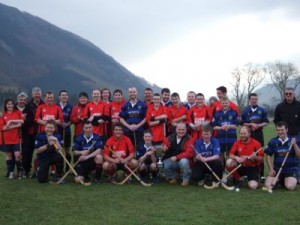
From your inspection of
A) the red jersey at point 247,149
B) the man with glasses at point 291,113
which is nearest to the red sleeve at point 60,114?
the red jersey at point 247,149

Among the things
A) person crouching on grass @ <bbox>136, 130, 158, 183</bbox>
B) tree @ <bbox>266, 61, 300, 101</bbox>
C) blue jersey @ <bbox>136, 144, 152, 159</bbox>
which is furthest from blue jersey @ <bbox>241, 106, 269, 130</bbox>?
tree @ <bbox>266, 61, 300, 101</bbox>

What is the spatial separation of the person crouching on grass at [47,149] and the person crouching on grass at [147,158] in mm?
1737

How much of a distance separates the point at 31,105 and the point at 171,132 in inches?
132

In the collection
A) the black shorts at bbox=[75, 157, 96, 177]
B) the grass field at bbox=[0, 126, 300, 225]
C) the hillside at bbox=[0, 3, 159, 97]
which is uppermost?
the hillside at bbox=[0, 3, 159, 97]

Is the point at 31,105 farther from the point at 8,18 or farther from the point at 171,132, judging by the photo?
the point at 8,18

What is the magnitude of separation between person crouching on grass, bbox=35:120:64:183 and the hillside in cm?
9820

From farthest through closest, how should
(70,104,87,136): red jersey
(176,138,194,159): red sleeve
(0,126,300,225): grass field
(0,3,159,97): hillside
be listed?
(0,3,159,97): hillside
(70,104,87,136): red jersey
(176,138,194,159): red sleeve
(0,126,300,225): grass field

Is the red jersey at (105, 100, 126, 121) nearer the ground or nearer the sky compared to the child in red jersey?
nearer the sky

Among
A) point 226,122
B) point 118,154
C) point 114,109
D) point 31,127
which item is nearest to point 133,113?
point 114,109

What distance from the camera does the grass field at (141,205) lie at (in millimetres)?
5379

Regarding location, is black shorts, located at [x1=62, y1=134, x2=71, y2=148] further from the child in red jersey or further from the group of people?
the child in red jersey

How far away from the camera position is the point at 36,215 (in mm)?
5641

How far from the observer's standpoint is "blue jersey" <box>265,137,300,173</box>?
7.75 metres

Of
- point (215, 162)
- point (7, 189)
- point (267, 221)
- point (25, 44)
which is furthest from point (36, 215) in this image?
point (25, 44)
